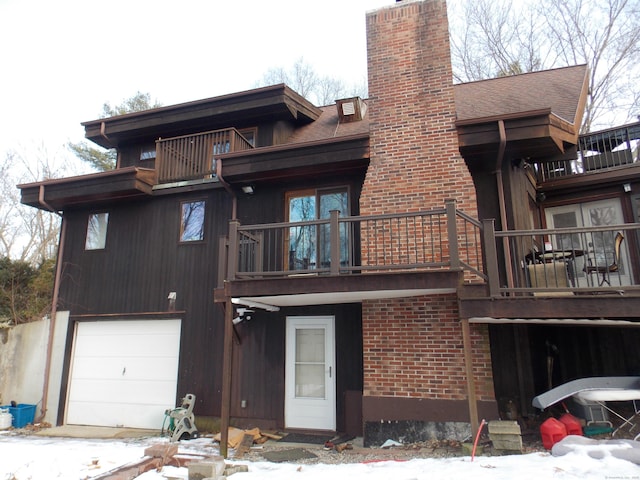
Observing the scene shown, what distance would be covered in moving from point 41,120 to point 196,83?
8629 mm

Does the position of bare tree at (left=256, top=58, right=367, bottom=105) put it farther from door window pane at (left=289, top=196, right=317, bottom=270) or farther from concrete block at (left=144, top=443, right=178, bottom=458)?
concrete block at (left=144, top=443, right=178, bottom=458)

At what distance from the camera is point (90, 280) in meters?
9.98

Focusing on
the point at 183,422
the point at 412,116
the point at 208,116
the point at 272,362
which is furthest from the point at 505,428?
the point at 208,116

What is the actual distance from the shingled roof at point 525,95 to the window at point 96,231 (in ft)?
27.5

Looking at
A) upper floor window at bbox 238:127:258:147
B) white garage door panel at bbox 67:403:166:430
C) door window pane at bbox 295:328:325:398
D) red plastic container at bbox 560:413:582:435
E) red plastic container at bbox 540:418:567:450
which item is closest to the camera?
red plastic container at bbox 540:418:567:450

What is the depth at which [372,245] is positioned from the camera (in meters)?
7.11

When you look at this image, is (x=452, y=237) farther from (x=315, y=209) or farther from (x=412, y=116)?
(x=315, y=209)

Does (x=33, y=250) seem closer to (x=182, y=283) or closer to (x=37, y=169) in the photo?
(x=37, y=169)

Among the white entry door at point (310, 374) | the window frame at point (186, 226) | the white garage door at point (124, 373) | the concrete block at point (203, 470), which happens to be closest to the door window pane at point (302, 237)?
the white entry door at point (310, 374)

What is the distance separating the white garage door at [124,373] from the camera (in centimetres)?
877

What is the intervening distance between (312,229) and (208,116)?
13.7ft

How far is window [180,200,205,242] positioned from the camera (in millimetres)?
9234

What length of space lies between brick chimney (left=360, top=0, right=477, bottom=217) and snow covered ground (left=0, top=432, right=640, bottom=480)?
3580mm

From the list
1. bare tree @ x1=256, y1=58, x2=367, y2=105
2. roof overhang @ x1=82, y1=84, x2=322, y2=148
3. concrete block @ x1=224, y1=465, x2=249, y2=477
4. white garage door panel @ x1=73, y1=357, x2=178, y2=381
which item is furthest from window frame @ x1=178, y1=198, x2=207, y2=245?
bare tree @ x1=256, y1=58, x2=367, y2=105
